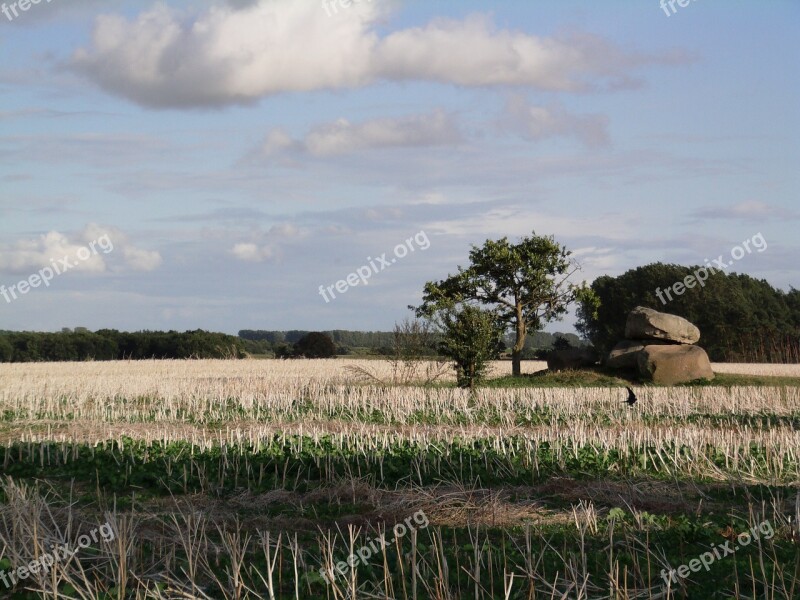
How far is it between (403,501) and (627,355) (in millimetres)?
29003

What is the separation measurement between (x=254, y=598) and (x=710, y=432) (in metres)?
13.2

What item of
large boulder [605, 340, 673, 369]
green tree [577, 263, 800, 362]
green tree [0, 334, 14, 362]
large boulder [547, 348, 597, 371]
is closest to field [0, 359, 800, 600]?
large boulder [605, 340, 673, 369]

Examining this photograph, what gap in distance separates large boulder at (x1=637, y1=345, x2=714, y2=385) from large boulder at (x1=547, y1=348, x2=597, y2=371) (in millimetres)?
4664

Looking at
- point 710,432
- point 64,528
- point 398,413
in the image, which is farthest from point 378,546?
point 398,413

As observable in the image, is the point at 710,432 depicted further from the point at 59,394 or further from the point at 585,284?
the point at 585,284

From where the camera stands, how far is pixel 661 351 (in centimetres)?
3709

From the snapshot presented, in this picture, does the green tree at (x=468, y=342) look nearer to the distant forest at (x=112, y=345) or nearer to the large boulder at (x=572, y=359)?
the large boulder at (x=572, y=359)

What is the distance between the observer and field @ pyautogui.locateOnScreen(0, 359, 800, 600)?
7914 millimetres

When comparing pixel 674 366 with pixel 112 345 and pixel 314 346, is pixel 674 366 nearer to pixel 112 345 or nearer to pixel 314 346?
pixel 314 346

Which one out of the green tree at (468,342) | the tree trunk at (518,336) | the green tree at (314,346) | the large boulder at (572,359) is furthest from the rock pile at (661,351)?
the green tree at (314,346)

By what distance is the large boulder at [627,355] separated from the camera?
1492 inches

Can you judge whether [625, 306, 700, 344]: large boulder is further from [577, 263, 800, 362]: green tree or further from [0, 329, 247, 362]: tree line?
[0, 329, 247, 362]: tree line

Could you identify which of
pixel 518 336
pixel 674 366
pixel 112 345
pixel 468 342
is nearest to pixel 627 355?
pixel 674 366

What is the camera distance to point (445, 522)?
10.4 m
